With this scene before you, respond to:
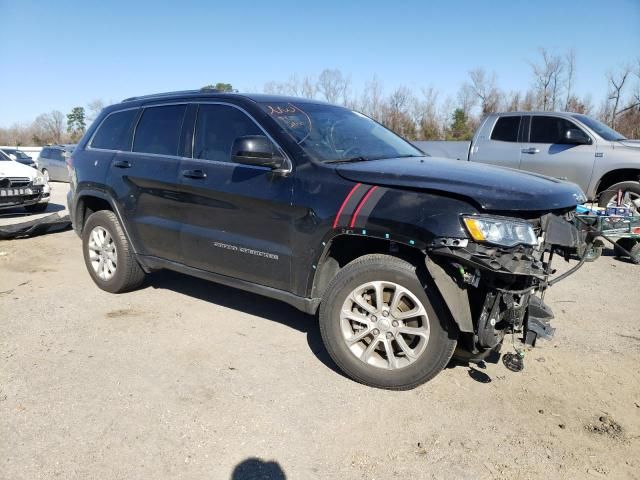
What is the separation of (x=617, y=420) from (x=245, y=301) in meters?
3.24

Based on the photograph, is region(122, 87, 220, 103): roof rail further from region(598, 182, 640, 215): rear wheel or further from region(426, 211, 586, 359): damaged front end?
region(598, 182, 640, 215): rear wheel

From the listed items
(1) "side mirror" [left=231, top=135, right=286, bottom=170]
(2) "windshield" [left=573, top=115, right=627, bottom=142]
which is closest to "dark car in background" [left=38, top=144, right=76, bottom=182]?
(2) "windshield" [left=573, top=115, right=627, bottom=142]

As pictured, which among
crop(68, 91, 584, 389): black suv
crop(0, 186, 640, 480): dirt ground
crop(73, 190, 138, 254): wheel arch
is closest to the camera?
crop(0, 186, 640, 480): dirt ground

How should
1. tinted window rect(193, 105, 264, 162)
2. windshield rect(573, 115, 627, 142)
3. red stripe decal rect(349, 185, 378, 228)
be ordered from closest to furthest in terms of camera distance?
red stripe decal rect(349, 185, 378, 228), tinted window rect(193, 105, 264, 162), windshield rect(573, 115, 627, 142)

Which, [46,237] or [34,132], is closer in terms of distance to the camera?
[46,237]

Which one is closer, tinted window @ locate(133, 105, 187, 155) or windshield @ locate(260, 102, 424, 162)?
windshield @ locate(260, 102, 424, 162)

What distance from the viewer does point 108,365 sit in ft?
12.1

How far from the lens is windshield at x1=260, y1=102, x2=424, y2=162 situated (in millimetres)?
3805

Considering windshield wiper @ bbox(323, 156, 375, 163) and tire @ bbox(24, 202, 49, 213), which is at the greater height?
windshield wiper @ bbox(323, 156, 375, 163)

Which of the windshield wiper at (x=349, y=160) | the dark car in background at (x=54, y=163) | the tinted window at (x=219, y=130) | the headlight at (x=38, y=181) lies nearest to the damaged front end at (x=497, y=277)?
the windshield wiper at (x=349, y=160)

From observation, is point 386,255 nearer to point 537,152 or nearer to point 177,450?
point 177,450

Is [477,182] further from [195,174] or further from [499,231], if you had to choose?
[195,174]

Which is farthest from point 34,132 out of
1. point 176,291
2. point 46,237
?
point 176,291

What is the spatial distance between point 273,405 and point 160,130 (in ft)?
9.05
